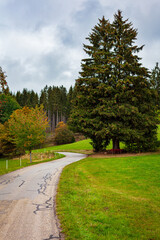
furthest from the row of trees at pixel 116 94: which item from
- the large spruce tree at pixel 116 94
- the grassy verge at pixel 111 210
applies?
the grassy verge at pixel 111 210

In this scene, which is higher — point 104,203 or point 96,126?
point 96,126

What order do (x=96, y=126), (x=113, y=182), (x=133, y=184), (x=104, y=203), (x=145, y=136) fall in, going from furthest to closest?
(x=145, y=136) → (x=96, y=126) → (x=113, y=182) → (x=133, y=184) → (x=104, y=203)

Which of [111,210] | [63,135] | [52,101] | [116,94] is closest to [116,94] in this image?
[116,94]

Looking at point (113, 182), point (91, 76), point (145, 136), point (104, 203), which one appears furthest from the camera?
point (91, 76)

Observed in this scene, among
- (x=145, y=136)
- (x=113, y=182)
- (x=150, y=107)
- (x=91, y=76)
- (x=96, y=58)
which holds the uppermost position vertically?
(x=96, y=58)

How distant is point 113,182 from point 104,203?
3422 mm

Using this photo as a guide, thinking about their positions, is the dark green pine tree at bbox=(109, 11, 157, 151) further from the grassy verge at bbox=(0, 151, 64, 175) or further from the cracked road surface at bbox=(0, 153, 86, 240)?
the cracked road surface at bbox=(0, 153, 86, 240)

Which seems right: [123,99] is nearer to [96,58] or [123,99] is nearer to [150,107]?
[150,107]

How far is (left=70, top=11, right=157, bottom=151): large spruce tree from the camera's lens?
23.2 metres

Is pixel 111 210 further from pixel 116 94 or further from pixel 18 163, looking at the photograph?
pixel 18 163

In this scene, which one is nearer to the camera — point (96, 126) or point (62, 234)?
point (62, 234)

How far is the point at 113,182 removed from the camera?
9742 millimetres

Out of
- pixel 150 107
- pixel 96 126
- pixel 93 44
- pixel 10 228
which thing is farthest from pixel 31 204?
pixel 93 44

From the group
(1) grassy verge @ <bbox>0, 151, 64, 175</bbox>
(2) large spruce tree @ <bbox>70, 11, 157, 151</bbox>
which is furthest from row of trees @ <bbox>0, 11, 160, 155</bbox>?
(1) grassy verge @ <bbox>0, 151, 64, 175</bbox>
